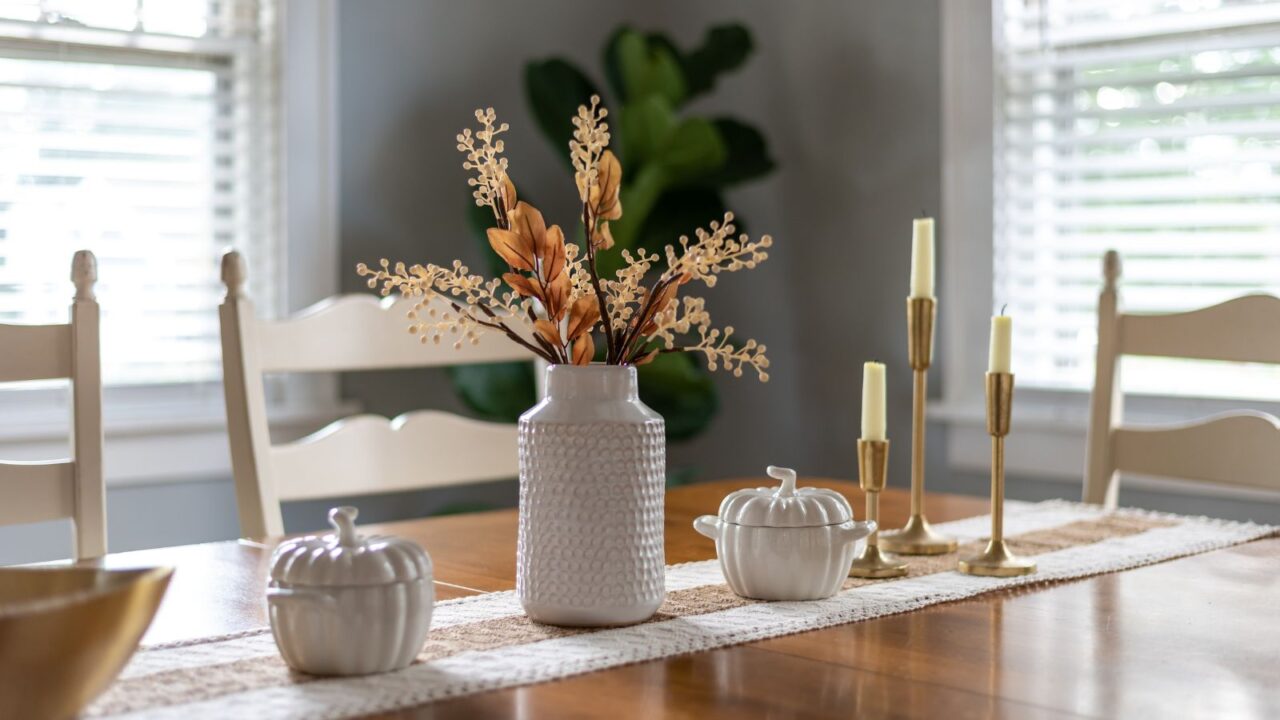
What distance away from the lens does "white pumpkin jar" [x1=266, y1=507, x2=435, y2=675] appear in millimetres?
863

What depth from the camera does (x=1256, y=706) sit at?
0.84 m

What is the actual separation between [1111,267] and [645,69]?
148cm

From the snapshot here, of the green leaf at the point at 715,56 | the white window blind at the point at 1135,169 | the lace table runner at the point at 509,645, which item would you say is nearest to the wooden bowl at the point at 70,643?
the lace table runner at the point at 509,645

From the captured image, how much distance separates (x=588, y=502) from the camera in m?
1.01

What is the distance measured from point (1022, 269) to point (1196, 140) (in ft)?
1.44

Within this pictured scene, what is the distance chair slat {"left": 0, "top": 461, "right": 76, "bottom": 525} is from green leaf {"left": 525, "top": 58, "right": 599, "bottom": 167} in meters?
1.77

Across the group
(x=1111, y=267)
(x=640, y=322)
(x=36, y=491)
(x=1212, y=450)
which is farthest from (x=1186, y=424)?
(x=36, y=491)

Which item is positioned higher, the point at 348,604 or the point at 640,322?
the point at 640,322

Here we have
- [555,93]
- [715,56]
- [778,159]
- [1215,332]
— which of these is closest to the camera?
[1215,332]

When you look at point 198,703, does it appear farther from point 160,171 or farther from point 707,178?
point 707,178

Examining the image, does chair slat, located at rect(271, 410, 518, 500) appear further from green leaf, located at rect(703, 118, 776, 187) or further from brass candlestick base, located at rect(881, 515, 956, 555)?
green leaf, located at rect(703, 118, 776, 187)

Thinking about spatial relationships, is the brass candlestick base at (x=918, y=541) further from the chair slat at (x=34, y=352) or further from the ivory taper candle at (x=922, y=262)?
the chair slat at (x=34, y=352)

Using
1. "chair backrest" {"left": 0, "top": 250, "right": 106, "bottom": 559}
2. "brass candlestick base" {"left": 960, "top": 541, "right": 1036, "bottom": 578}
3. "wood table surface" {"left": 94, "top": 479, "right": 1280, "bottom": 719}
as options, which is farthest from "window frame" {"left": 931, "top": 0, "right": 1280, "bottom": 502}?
"chair backrest" {"left": 0, "top": 250, "right": 106, "bottom": 559}

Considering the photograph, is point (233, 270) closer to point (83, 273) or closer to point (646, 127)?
point (83, 273)
